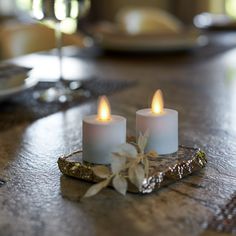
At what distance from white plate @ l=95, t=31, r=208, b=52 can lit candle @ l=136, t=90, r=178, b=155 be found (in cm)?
107

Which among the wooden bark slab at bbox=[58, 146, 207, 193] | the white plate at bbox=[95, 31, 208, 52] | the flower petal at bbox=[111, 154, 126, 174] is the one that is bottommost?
the white plate at bbox=[95, 31, 208, 52]

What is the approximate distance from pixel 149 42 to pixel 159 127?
112 cm

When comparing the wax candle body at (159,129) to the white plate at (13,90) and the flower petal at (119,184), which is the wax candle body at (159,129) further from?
the white plate at (13,90)

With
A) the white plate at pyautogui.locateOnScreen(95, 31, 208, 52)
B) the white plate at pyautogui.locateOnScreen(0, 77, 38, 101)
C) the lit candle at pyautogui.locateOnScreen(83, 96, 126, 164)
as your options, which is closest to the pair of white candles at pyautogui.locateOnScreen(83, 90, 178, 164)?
the lit candle at pyautogui.locateOnScreen(83, 96, 126, 164)

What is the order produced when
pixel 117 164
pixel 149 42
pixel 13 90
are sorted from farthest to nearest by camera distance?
pixel 149 42
pixel 13 90
pixel 117 164

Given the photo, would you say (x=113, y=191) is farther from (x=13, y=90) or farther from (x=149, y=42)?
(x=149, y=42)

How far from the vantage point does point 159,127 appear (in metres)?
0.65

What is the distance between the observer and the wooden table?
532 millimetres

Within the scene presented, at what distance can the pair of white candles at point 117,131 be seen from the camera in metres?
0.62

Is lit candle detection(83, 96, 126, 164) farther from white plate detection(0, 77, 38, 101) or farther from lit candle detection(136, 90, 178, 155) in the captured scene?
white plate detection(0, 77, 38, 101)

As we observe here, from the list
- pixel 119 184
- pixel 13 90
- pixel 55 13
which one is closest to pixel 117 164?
pixel 119 184

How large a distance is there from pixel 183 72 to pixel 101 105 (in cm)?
90

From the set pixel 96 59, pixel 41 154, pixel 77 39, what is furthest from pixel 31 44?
pixel 41 154

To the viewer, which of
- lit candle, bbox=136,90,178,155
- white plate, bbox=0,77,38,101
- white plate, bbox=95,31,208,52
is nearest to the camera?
lit candle, bbox=136,90,178,155
